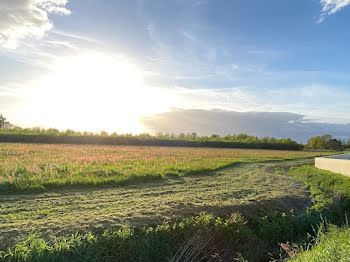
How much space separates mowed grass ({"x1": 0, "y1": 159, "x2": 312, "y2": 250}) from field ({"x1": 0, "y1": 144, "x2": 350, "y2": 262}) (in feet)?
0.08

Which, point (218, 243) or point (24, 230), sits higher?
point (24, 230)

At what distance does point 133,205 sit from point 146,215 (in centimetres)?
120

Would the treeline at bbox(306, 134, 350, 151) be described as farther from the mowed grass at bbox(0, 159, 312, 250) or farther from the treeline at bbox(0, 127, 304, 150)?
the mowed grass at bbox(0, 159, 312, 250)

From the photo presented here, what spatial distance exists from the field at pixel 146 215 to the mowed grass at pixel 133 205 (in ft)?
0.08

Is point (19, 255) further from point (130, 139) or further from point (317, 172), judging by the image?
point (130, 139)

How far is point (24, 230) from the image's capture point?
6090mm

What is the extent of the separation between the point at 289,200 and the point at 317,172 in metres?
8.18

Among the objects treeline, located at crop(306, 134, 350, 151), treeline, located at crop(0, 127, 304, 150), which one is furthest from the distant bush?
treeline, located at crop(0, 127, 304, 150)

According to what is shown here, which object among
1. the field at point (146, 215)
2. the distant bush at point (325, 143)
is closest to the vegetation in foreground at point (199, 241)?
the field at point (146, 215)

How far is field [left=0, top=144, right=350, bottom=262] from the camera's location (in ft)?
19.8

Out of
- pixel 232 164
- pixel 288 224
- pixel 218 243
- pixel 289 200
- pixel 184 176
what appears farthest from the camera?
pixel 232 164

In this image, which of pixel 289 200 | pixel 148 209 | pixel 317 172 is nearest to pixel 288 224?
pixel 289 200

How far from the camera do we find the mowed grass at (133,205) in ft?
21.4

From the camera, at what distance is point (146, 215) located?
7.55 meters
